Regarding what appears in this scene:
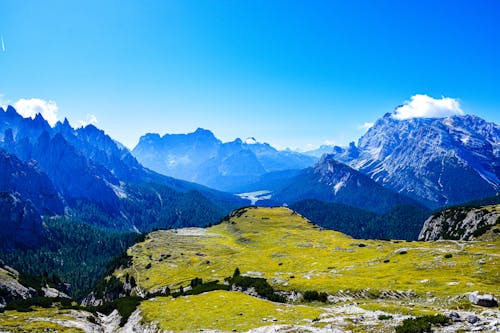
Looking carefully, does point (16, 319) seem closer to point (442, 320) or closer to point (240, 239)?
point (442, 320)

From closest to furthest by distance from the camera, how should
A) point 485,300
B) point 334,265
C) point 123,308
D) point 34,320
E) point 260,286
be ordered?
point 485,300 → point 34,320 → point 123,308 → point 260,286 → point 334,265

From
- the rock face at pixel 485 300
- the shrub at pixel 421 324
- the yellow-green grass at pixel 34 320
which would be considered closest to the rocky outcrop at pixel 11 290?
the yellow-green grass at pixel 34 320

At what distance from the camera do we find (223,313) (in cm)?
5247

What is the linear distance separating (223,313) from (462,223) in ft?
394

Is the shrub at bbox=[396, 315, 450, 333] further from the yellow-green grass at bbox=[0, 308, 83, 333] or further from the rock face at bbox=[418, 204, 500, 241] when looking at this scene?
the rock face at bbox=[418, 204, 500, 241]

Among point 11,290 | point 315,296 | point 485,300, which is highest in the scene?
point 485,300

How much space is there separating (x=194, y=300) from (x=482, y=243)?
71.0 metres

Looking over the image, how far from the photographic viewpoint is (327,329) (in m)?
38.3

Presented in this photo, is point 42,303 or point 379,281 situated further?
point 42,303

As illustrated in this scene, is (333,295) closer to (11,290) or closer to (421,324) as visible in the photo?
(421,324)

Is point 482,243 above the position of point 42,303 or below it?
above

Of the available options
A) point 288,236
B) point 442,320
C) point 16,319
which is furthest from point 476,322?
point 288,236

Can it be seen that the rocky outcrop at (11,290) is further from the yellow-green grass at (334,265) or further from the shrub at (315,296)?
the shrub at (315,296)

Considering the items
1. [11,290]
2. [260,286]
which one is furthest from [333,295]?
[11,290]
